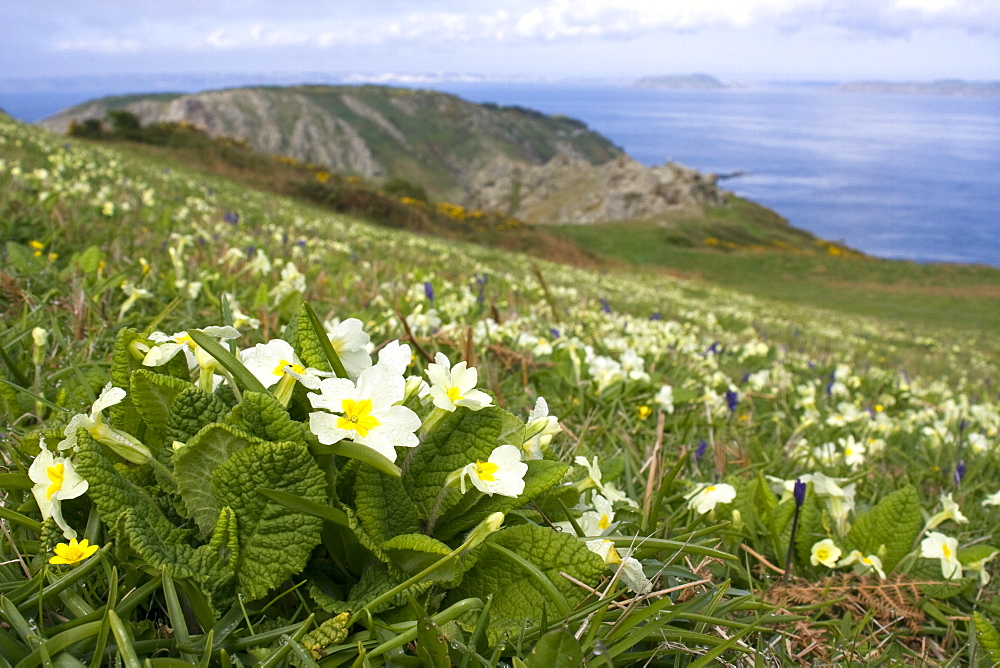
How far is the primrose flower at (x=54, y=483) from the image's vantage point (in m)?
1.37

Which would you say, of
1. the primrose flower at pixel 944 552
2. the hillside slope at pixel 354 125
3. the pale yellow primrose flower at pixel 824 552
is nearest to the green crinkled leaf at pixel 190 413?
the pale yellow primrose flower at pixel 824 552

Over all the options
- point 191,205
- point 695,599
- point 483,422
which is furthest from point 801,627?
point 191,205

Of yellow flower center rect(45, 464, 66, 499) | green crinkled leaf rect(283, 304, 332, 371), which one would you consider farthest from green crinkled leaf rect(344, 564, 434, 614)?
yellow flower center rect(45, 464, 66, 499)

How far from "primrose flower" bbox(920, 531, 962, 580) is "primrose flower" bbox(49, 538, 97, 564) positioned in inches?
99.9

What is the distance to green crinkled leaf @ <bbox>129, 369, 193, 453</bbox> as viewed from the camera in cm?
144

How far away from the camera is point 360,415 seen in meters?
1.34

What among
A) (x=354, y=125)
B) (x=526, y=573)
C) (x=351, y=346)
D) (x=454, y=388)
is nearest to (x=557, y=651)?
(x=526, y=573)

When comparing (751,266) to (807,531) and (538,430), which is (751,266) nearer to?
(807,531)

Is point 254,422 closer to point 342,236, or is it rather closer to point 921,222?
point 342,236

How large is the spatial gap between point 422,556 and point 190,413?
578 mm

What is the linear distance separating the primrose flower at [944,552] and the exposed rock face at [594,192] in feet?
256

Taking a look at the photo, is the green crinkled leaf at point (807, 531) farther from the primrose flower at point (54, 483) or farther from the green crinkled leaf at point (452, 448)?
the primrose flower at point (54, 483)

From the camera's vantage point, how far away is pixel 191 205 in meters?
8.73

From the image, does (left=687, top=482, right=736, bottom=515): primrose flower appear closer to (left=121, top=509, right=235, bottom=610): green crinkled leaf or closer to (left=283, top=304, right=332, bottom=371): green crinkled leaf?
(left=283, top=304, right=332, bottom=371): green crinkled leaf
